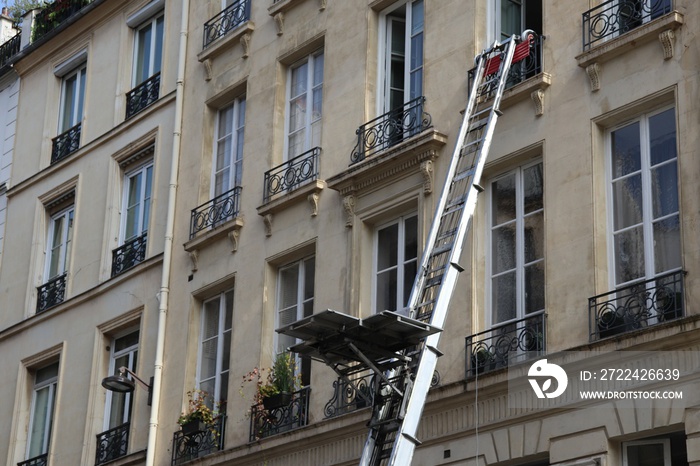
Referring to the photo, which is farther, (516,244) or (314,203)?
(314,203)

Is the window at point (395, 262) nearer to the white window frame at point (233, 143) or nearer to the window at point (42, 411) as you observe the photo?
the white window frame at point (233, 143)

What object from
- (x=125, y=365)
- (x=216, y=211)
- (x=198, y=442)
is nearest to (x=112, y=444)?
(x=125, y=365)

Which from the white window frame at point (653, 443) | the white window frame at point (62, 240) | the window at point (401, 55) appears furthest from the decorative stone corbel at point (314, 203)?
the white window frame at point (62, 240)

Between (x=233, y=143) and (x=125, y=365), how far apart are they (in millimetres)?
3757

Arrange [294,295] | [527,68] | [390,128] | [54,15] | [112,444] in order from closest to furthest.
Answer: [527,68] → [390,128] → [294,295] → [112,444] → [54,15]

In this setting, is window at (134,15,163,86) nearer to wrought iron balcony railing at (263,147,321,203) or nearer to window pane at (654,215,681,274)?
wrought iron balcony railing at (263,147,321,203)

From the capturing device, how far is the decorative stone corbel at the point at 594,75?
15.7 meters

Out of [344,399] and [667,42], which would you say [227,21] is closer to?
[344,399]

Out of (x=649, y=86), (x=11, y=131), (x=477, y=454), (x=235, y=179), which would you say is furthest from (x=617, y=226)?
(x=11, y=131)

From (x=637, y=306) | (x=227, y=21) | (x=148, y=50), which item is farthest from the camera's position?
(x=148, y=50)

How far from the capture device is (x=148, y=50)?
2480 centimetres

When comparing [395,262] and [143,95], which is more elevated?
[143,95]

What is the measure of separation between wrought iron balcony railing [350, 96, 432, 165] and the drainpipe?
4109mm

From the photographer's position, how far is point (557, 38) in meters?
16.4
